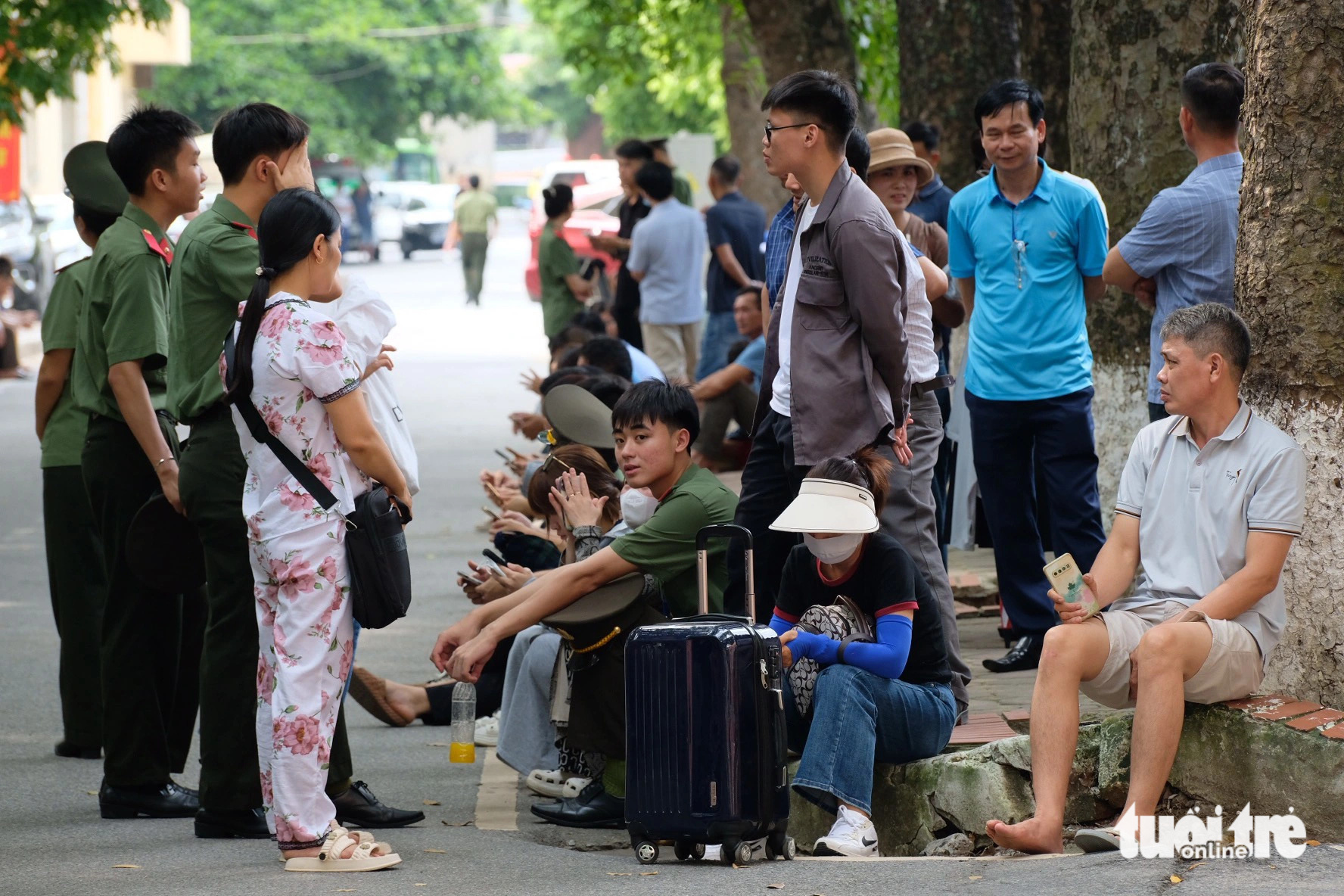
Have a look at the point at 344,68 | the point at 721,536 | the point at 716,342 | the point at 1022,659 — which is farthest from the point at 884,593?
the point at 344,68

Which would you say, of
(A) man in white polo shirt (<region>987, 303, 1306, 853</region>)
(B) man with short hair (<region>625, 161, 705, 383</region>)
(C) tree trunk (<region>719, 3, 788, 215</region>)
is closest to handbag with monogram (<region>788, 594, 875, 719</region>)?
(A) man in white polo shirt (<region>987, 303, 1306, 853</region>)

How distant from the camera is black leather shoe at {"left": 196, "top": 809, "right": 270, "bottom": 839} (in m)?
5.08

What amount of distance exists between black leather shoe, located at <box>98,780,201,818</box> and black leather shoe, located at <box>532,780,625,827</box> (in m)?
1.10

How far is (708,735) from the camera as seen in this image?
4598mm

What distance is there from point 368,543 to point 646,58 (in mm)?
23318

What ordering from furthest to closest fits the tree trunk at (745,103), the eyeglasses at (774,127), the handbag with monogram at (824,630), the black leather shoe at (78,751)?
the tree trunk at (745,103) < the black leather shoe at (78,751) < the eyeglasses at (774,127) < the handbag with monogram at (824,630)

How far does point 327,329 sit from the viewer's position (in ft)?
15.1

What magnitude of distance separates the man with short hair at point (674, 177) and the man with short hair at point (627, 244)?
0.11 meters

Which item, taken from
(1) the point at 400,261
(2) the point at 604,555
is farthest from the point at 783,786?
(1) the point at 400,261

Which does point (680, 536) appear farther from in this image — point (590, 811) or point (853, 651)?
point (590, 811)

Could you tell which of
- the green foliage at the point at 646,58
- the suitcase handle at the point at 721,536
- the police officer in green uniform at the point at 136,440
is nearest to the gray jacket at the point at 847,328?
the suitcase handle at the point at 721,536

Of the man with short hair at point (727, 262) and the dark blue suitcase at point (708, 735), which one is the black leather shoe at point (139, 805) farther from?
the man with short hair at point (727, 262)

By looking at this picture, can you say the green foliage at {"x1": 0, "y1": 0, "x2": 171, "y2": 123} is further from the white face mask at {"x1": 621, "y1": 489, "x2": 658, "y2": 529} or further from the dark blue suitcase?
the dark blue suitcase

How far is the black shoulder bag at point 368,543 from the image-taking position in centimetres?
461
